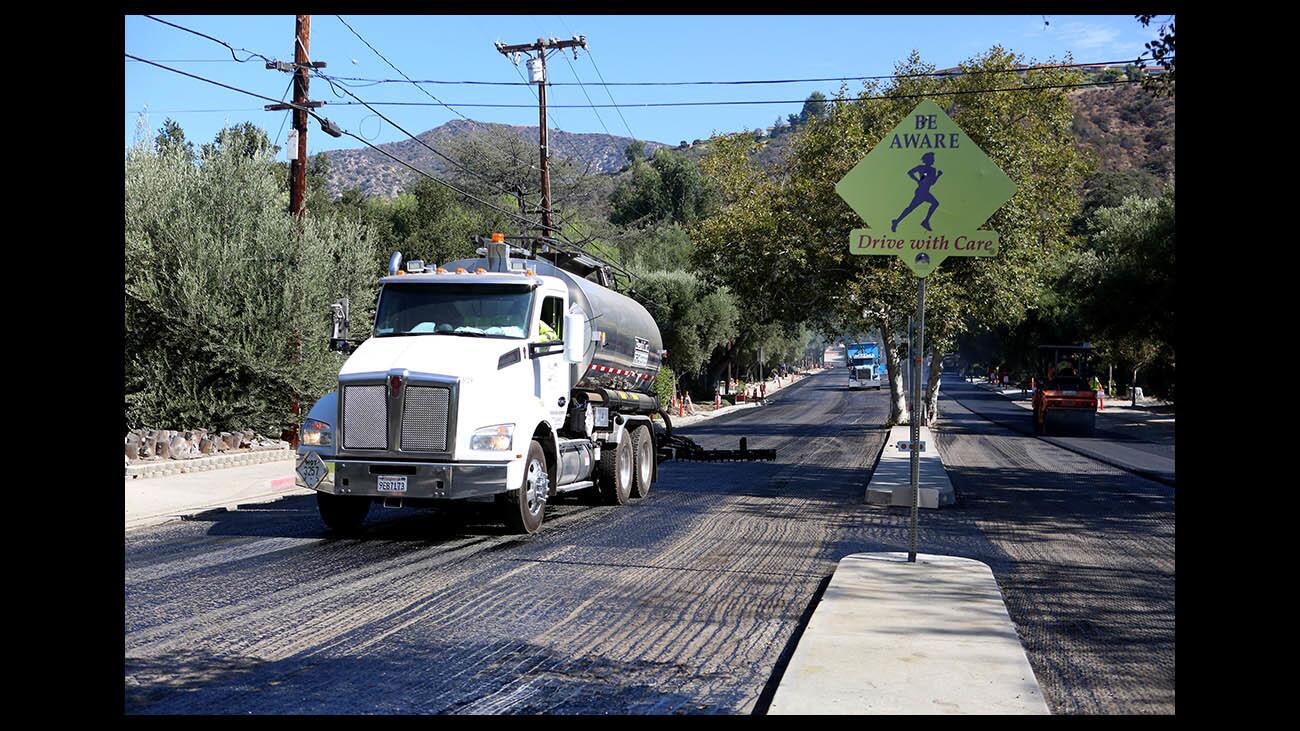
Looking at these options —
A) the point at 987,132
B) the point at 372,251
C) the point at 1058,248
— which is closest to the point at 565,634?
the point at 372,251

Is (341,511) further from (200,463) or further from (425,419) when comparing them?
(200,463)

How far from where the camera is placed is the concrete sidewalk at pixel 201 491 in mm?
13933

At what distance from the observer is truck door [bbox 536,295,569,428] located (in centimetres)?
1312

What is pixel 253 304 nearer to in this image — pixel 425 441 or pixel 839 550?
pixel 425 441

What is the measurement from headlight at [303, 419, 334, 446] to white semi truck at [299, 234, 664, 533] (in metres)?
0.02

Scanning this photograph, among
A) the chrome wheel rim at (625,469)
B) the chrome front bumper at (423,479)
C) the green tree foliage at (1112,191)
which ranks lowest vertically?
the chrome wheel rim at (625,469)

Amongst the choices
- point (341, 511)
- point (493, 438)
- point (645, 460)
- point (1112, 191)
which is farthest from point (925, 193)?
point (1112, 191)

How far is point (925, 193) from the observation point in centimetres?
973

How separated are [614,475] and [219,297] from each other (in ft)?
34.1

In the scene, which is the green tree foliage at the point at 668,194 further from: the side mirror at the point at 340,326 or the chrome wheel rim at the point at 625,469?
the side mirror at the point at 340,326

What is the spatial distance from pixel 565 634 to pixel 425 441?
4.52m

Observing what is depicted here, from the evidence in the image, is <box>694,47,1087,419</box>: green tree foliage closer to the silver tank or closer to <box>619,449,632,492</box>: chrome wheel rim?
the silver tank

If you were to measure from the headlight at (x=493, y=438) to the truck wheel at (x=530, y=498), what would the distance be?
0.45m

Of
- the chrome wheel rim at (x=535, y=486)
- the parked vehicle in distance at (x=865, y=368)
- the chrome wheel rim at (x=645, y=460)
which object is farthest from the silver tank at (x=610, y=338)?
the parked vehicle in distance at (x=865, y=368)
